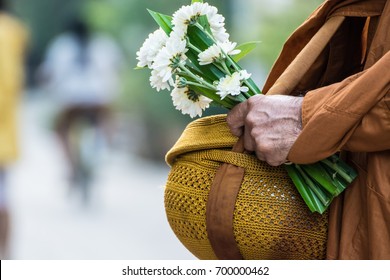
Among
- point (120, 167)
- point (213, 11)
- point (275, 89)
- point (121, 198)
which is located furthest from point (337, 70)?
point (120, 167)

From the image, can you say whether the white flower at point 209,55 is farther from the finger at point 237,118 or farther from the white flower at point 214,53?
the finger at point 237,118

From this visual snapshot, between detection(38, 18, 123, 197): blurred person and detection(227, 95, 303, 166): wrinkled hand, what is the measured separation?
8.40 metres

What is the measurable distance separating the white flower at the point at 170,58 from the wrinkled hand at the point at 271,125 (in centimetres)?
21

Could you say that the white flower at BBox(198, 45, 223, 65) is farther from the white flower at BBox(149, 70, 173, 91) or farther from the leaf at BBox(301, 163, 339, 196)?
the leaf at BBox(301, 163, 339, 196)

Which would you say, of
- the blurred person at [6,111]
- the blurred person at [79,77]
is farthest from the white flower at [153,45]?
the blurred person at [79,77]

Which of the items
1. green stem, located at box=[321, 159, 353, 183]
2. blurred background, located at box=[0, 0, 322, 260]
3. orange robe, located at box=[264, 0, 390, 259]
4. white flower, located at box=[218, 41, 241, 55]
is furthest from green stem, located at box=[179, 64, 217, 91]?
blurred background, located at box=[0, 0, 322, 260]

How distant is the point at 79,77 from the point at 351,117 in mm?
8636

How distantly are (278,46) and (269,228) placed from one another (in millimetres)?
7571

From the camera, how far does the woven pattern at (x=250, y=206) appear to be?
7.93 feet

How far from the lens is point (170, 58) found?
2.46 meters

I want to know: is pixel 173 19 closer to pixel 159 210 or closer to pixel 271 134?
pixel 271 134

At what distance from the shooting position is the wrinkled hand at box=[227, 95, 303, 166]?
94.4 inches

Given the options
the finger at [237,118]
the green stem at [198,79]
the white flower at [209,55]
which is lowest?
the finger at [237,118]
